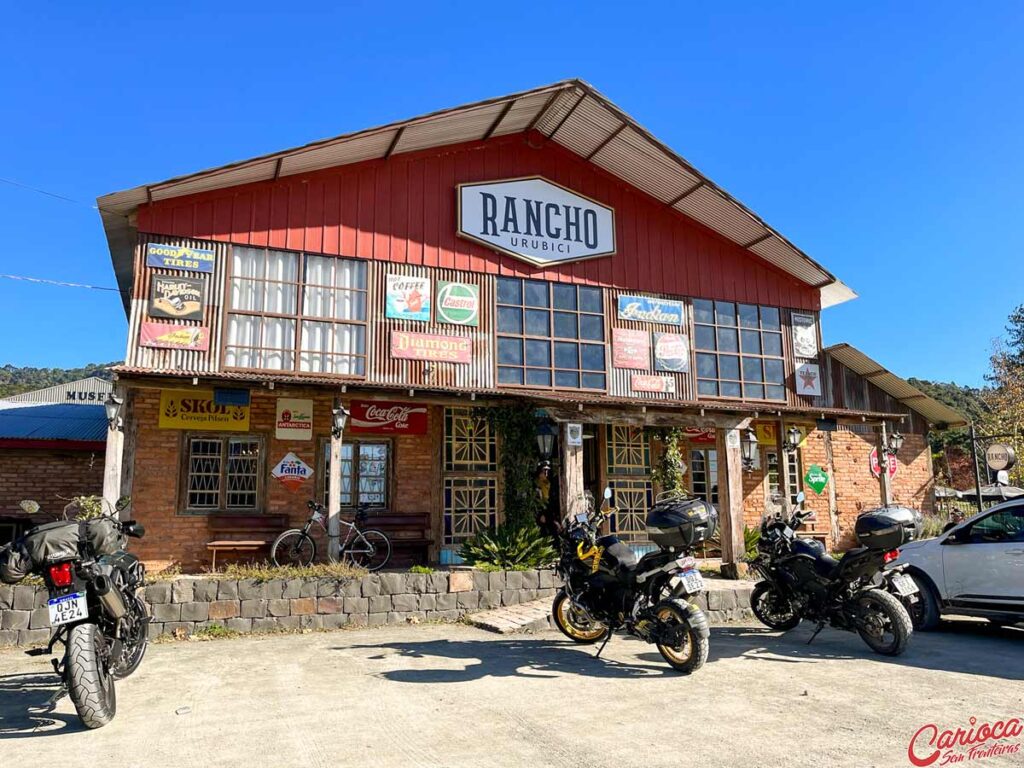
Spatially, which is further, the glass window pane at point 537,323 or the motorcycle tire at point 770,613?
the glass window pane at point 537,323

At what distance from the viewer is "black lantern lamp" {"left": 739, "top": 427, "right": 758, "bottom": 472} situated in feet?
46.5

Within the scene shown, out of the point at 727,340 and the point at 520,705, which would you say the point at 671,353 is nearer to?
the point at 727,340

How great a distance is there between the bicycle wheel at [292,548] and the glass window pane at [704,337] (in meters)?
8.84

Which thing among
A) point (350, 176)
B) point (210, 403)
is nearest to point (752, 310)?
point (350, 176)

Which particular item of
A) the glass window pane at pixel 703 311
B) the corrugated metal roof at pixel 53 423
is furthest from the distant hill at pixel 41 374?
the glass window pane at pixel 703 311

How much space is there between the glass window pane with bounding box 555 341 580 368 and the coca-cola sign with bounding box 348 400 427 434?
283cm

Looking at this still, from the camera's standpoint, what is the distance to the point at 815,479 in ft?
54.1

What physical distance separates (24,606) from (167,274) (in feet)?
18.7

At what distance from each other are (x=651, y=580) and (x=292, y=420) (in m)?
7.95

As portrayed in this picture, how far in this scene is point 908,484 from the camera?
17.8 metres

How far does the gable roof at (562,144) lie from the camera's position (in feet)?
38.6

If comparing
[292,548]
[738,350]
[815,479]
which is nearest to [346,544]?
[292,548]

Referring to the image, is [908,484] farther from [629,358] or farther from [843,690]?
[843,690]

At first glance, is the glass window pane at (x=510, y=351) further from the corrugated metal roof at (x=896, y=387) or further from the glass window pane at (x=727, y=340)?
the corrugated metal roof at (x=896, y=387)
